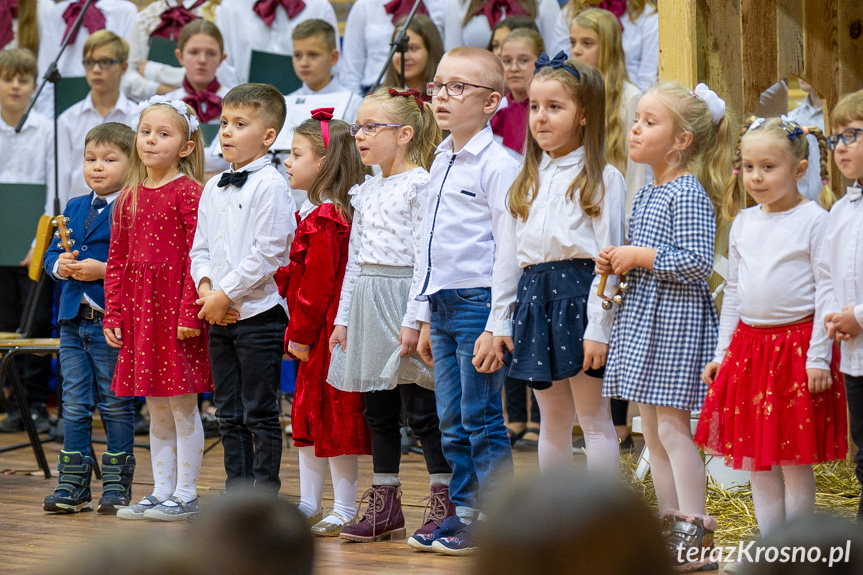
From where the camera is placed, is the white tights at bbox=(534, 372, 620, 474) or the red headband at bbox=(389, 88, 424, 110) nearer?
the white tights at bbox=(534, 372, 620, 474)

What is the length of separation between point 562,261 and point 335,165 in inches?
43.0

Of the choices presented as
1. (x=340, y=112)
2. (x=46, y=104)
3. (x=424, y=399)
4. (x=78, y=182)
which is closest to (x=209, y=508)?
(x=424, y=399)

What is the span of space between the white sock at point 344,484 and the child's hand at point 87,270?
4.13 feet

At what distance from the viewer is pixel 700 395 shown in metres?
2.91

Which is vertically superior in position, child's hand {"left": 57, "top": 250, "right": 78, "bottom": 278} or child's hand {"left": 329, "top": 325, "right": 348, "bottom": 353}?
child's hand {"left": 57, "top": 250, "right": 78, "bottom": 278}

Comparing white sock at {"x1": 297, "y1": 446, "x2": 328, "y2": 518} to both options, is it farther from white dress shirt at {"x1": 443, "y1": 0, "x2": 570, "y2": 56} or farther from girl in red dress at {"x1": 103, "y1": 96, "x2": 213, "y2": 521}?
white dress shirt at {"x1": 443, "y1": 0, "x2": 570, "y2": 56}

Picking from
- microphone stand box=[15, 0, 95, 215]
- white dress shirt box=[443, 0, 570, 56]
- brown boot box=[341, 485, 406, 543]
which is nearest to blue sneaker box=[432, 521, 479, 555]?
brown boot box=[341, 485, 406, 543]

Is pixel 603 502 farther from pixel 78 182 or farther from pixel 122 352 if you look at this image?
pixel 78 182

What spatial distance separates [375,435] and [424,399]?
21 centimetres

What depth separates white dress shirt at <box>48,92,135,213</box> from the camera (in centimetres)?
638

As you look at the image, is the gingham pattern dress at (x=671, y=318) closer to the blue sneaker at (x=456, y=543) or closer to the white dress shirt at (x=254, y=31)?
the blue sneaker at (x=456, y=543)

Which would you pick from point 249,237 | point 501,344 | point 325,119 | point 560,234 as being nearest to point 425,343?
point 501,344

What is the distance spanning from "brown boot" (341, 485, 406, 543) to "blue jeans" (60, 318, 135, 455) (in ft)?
3.71

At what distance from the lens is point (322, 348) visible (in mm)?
3678
